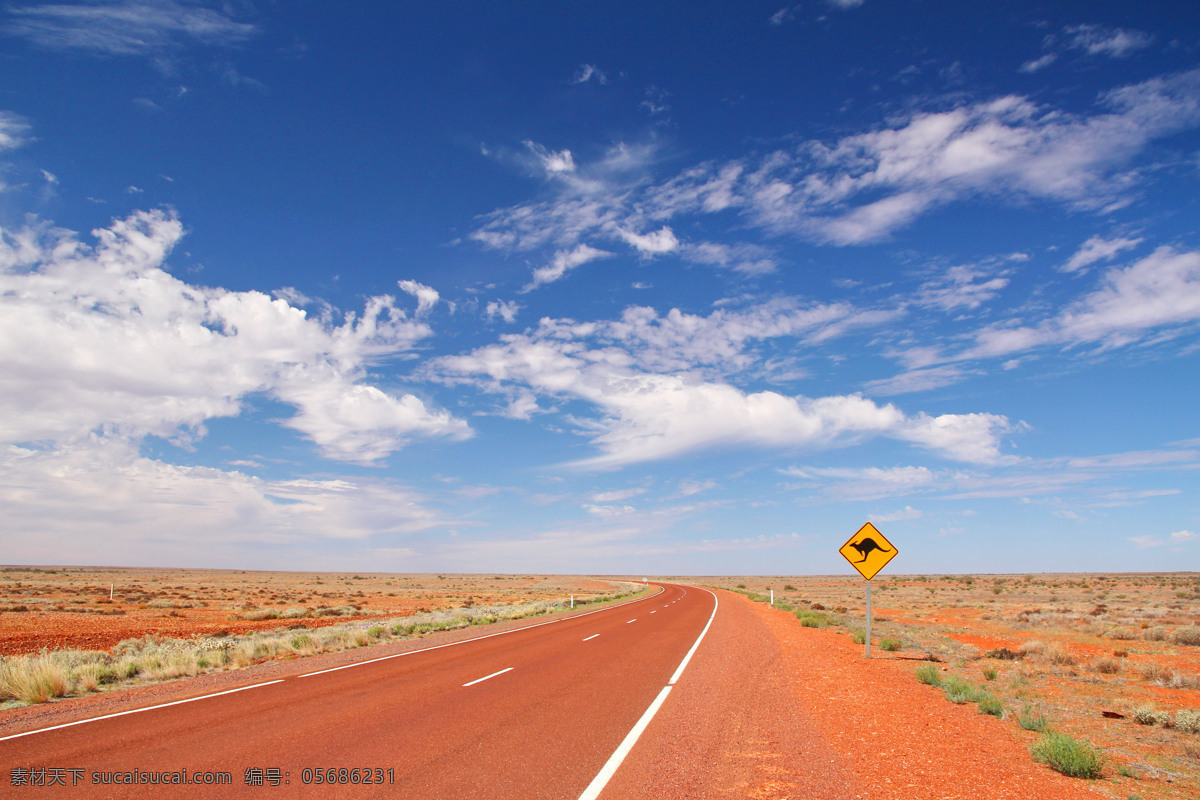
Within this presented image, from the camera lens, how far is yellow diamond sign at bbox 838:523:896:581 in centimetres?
1438

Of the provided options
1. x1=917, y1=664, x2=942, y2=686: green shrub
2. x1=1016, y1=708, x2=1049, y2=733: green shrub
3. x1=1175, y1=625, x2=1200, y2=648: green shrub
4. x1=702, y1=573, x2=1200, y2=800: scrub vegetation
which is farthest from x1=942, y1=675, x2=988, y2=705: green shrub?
x1=1175, y1=625, x2=1200, y2=648: green shrub

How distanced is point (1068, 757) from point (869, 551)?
8.36 meters

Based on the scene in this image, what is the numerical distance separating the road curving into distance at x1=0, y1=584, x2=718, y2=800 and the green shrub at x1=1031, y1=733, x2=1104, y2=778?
4442 mm

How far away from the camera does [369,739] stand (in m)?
7.50

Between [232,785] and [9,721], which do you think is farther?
[9,721]

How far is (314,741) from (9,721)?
5500mm

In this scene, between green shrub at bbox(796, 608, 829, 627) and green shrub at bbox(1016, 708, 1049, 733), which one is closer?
green shrub at bbox(1016, 708, 1049, 733)

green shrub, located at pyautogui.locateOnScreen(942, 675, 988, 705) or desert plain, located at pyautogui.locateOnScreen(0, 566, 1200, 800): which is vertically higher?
green shrub, located at pyautogui.locateOnScreen(942, 675, 988, 705)

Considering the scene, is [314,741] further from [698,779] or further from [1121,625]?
[1121,625]

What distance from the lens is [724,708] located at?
9328mm

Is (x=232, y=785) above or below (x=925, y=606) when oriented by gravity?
above

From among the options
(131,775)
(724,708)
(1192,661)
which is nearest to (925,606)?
(1192,661)

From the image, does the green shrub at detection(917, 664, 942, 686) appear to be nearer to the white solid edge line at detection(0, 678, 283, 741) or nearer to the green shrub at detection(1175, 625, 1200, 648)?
the white solid edge line at detection(0, 678, 283, 741)

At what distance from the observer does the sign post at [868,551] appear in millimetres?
14367
